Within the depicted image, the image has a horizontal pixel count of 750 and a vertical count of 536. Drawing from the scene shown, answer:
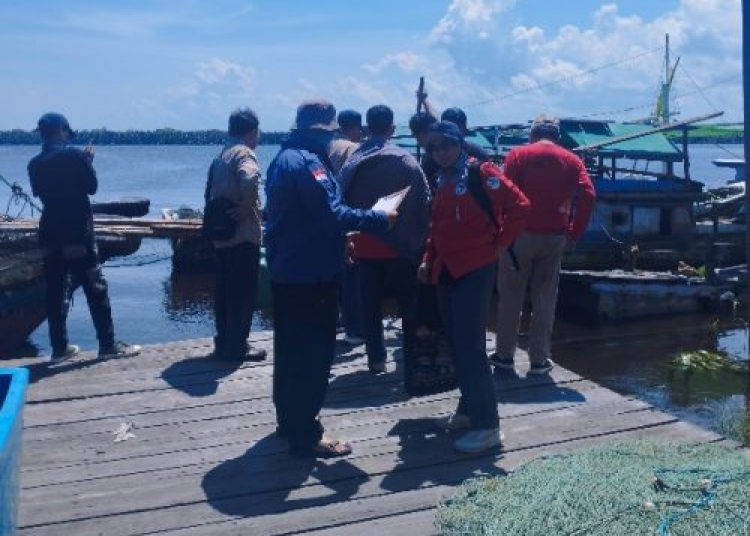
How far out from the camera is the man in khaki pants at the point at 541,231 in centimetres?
603

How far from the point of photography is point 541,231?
6.06m

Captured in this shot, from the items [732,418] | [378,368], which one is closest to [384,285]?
[378,368]

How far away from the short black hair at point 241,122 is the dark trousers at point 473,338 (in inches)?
80.7

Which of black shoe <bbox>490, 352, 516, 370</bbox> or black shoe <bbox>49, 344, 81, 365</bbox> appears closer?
black shoe <bbox>490, 352, 516, 370</bbox>

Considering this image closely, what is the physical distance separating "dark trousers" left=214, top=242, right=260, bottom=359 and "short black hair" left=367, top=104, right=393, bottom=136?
3.88ft

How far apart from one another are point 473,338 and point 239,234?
7.23 ft

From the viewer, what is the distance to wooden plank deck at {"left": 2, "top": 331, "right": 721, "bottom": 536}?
13.1 ft

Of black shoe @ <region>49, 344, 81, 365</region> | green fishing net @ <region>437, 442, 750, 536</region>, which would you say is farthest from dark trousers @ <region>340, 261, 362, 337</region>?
green fishing net @ <region>437, 442, 750, 536</region>

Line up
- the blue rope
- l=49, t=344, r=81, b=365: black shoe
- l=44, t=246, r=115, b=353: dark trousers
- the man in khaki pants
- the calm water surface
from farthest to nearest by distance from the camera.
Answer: the calm water surface < l=49, t=344, r=81, b=365: black shoe < l=44, t=246, r=115, b=353: dark trousers < the man in khaki pants < the blue rope

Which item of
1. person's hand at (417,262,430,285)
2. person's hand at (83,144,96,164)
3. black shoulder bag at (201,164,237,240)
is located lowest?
person's hand at (417,262,430,285)

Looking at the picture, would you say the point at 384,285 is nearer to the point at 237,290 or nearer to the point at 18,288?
the point at 237,290

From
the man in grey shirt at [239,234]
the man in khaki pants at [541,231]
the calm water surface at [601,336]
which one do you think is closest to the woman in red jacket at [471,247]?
the man in khaki pants at [541,231]

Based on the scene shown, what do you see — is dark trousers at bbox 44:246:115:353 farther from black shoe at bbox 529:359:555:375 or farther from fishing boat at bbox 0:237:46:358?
fishing boat at bbox 0:237:46:358

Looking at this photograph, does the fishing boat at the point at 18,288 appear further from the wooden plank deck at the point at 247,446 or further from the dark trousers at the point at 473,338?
the dark trousers at the point at 473,338
